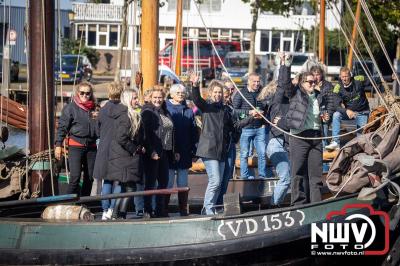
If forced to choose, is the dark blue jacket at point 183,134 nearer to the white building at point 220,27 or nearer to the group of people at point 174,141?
the group of people at point 174,141

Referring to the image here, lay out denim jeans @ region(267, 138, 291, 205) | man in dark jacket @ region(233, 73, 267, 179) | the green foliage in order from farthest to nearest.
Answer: the green foliage → man in dark jacket @ region(233, 73, 267, 179) → denim jeans @ region(267, 138, 291, 205)

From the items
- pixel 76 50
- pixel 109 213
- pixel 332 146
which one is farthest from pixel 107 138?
pixel 76 50

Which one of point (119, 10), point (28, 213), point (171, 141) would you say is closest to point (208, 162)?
point (171, 141)

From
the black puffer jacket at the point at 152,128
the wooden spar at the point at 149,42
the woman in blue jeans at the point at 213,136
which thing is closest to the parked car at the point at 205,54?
the wooden spar at the point at 149,42

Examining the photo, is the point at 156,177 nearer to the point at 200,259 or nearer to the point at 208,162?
the point at 208,162

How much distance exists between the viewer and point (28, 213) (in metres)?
9.31

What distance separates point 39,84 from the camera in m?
9.37

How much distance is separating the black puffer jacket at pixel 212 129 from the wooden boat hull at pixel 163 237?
74.7 inches

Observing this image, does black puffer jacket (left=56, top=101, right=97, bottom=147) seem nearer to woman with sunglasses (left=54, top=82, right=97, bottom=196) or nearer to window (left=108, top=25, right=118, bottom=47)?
woman with sunglasses (left=54, top=82, right=97, bottom=196)

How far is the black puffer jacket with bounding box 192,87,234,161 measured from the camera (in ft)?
32.0

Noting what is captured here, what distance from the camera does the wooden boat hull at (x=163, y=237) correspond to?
7801 mm

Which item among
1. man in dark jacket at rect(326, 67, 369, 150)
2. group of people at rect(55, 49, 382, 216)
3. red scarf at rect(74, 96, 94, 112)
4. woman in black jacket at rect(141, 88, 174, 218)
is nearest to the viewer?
group of people at rect(55, 49, 382, 216)

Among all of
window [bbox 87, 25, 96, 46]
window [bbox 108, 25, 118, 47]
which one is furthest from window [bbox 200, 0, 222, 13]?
window [bbox 87, 25, 96, 46]

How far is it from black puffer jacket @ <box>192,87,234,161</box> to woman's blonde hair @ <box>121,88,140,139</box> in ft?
2.29
